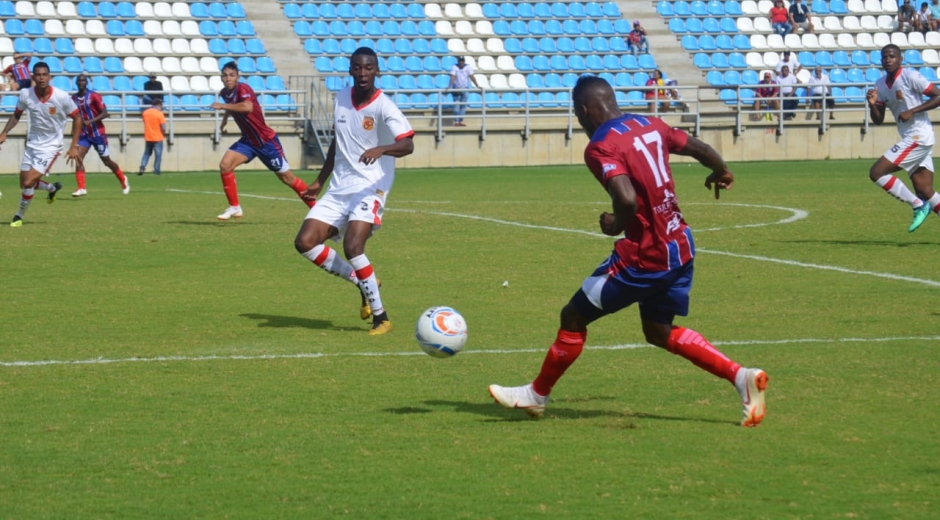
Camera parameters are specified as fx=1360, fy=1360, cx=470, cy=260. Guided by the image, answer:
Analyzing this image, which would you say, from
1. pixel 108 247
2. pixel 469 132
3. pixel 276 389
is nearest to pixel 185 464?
pixel 276 389

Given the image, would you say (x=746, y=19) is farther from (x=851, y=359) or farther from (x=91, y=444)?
(x=91, y=444)

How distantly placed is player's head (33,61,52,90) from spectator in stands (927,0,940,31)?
34131 mm

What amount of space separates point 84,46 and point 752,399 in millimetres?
32770

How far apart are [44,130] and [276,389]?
40.8 feet

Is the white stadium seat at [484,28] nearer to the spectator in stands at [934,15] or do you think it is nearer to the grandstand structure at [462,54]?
the grandstand structure at [462,54]

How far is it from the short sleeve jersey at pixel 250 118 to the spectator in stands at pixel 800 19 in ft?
96.3

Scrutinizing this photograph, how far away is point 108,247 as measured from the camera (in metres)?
15.9

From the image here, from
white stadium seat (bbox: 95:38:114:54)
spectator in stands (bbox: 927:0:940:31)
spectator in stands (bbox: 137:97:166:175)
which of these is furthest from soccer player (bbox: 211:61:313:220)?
spectator in stands (bbox: 927:0:940:31)

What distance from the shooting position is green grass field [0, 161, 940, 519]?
5539 millimetres

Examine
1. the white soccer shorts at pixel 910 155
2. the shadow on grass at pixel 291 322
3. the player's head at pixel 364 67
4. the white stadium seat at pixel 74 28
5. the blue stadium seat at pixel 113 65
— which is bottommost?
the shadow on grass at pixel 291 322

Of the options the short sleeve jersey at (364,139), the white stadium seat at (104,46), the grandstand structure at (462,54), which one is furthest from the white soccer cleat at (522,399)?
the white stadium seat at (104,46)

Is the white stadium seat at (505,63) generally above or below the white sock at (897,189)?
above

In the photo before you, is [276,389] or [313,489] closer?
[313,489]

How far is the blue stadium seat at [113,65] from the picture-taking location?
3591 cm
